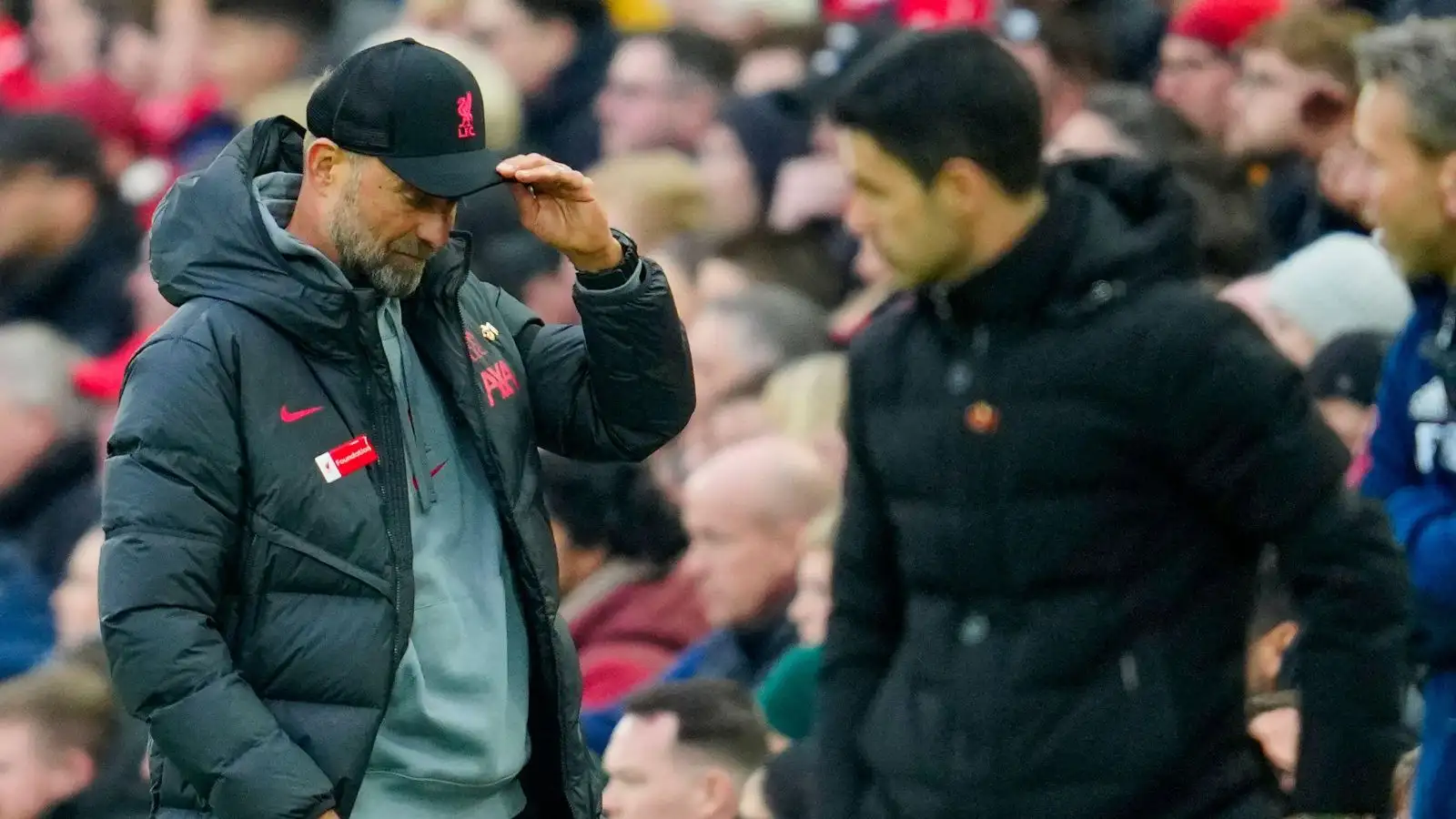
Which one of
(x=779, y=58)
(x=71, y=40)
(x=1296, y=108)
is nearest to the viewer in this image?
(x=1296, y=108)

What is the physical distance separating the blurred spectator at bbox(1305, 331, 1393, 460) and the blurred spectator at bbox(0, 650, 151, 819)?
277 cm

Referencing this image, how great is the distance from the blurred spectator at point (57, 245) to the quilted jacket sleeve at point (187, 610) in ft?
18.9

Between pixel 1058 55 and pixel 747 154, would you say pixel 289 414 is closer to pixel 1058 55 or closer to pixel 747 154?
pixel 1058 55

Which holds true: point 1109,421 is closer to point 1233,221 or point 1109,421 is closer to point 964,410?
point 964,410

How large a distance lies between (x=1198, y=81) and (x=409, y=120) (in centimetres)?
472

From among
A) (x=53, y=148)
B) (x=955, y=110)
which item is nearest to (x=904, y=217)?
(x=955, y=110)

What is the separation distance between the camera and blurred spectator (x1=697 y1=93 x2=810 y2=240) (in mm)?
8203

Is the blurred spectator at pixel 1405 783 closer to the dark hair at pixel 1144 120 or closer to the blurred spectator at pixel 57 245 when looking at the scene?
the dark hair at pixel 1144 120

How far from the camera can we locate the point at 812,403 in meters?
6.60

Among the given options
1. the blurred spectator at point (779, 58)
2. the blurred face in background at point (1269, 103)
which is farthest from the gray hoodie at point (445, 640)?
the blurred spectator at point (779, 58)

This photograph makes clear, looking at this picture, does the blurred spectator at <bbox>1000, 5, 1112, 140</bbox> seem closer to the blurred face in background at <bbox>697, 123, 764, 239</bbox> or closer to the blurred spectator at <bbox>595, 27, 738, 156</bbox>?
the blurred face in background at <bbox>697, 123, 764, 239</bbox>

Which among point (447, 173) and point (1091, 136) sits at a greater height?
point (447, 173)

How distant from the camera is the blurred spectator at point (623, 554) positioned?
6309mm

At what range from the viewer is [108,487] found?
3.35 m
